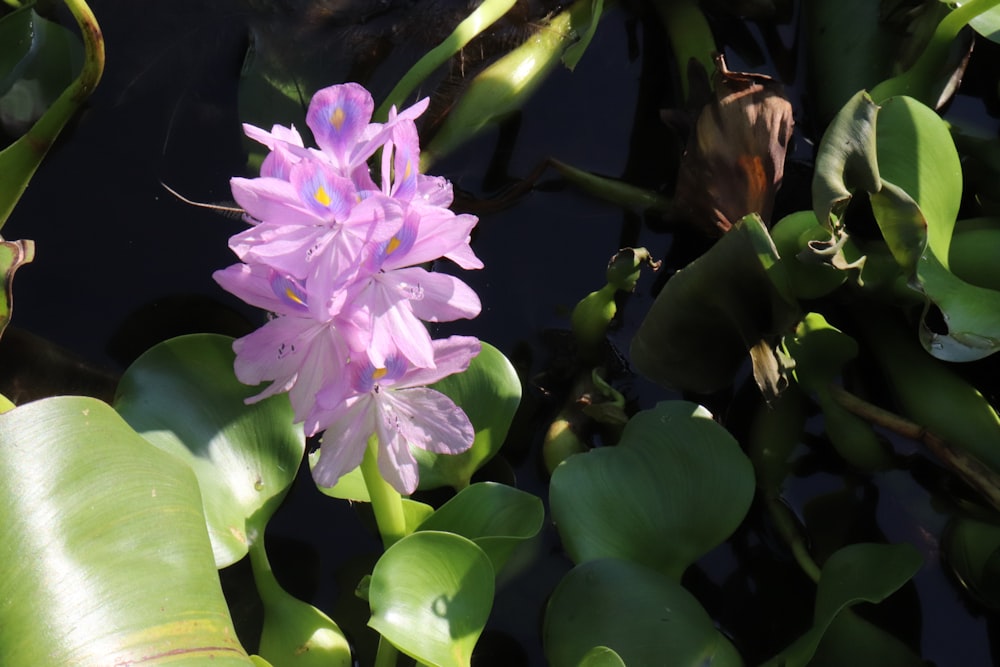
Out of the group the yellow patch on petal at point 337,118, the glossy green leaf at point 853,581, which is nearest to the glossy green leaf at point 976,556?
the glossy green leaf at point 853,581

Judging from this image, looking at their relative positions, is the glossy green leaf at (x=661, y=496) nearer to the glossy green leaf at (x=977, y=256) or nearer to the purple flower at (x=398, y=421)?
the purple flower at (x=398, y=421)

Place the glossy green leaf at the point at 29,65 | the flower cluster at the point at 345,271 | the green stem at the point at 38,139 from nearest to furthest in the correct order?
the flower cluster at the point at 345,271 < the green stem at the point at 38,139 < the glossy green leaf at the point at 29,65

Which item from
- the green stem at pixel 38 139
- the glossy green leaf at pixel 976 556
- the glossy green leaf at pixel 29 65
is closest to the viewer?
the glossy green leaf at pixel 976 556

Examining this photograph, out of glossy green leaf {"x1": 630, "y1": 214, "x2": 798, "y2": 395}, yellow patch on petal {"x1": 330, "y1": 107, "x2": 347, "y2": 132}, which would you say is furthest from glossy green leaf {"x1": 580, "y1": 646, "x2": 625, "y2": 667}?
yellow patch on petal {"x1": 330, "y1": 107, "x2": 347, "y2": 132}

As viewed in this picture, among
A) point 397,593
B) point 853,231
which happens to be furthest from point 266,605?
point 853,231

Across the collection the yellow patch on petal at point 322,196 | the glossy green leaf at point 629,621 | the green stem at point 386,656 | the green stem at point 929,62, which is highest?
the yellow patch on petal at point 322,196

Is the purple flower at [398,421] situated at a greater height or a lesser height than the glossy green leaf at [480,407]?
greater

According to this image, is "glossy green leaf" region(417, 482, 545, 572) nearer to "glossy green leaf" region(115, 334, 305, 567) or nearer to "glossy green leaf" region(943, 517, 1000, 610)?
"glossy green leaf" region(115, 334, 305, 567)

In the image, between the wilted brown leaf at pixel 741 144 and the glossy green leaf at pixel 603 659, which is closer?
the glossy green leaf at pixel 603 659
